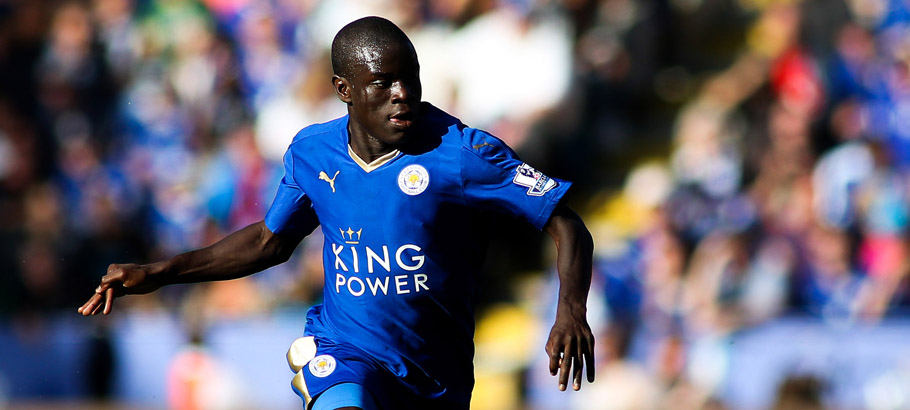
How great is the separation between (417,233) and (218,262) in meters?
1.00

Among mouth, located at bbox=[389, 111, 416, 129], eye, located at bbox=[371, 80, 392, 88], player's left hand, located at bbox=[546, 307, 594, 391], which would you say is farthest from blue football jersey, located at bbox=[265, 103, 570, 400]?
player's left hand, located at bbox=[546, 307, 594, 391]

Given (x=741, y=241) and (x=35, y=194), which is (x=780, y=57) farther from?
(x=35, y=194)

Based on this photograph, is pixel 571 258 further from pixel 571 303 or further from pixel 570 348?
pixel 570 348

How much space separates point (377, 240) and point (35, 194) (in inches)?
398

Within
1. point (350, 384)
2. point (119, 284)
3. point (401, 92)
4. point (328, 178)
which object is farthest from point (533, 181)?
point (119, 284)

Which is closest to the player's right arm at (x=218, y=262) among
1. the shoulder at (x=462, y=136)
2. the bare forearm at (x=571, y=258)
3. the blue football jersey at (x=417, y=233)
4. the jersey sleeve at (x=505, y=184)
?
the blue football jersey at (x=417, y=233)

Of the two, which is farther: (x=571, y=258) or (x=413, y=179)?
(x=413, y=179)

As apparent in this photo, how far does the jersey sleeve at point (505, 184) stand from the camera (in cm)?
493

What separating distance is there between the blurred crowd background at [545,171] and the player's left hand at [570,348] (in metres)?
6.15

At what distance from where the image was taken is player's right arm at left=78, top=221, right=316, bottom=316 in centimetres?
538

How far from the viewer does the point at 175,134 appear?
14453 millimetres

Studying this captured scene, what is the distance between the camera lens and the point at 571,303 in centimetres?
468

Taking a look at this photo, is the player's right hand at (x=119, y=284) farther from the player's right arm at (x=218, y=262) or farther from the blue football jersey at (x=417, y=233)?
the blue football jersey at (x=417, y=233)

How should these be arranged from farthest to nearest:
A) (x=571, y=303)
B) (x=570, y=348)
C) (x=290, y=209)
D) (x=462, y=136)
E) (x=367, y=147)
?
(x=290, y=209)
(x=367, y=147)
(x=462, y=136)
(x=571, y=303)
(x=570, y=348)
